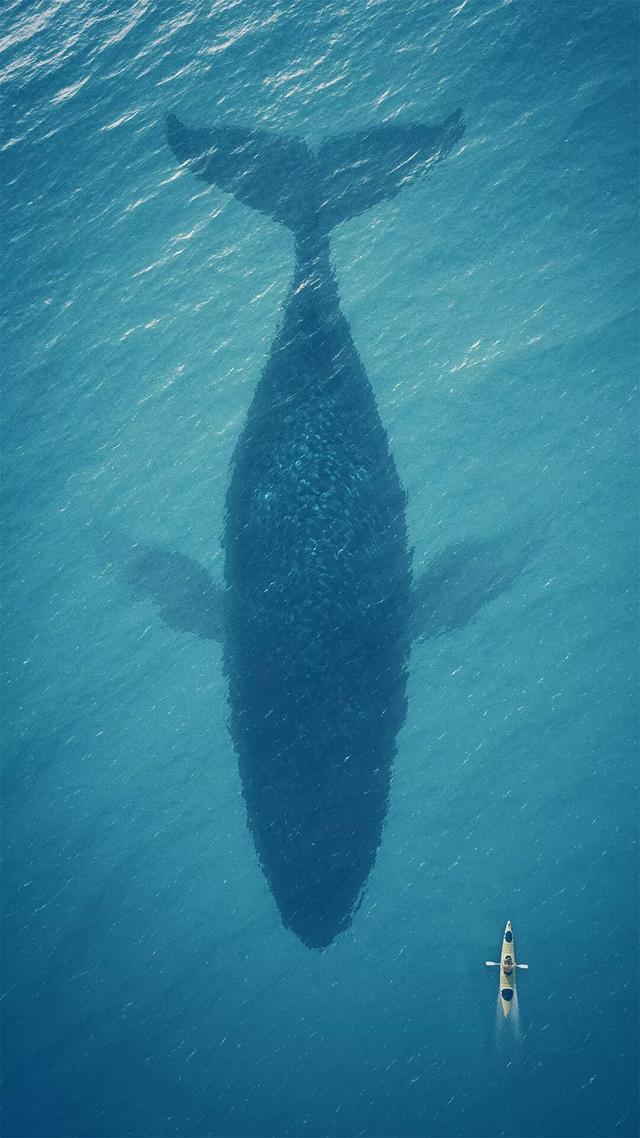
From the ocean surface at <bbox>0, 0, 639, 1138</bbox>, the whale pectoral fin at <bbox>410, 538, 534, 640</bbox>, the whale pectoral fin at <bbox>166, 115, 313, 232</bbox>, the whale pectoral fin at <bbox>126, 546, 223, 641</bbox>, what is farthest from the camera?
the whale pectoral fin at <bbox>166, 115, 313, 232</bbox>

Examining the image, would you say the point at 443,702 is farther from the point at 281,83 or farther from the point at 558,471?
the point at 281,83

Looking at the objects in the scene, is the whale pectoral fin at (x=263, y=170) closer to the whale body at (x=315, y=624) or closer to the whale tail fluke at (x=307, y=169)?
the whale tail fluke at (x=307, y=169)

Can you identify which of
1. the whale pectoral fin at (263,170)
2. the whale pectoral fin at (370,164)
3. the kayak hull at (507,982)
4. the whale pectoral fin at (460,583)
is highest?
the whale pectoral fin at (263,170)

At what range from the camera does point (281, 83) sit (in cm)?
1695

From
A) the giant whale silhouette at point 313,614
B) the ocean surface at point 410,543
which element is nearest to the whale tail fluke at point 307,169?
the giant whale silhouette at point 313,614

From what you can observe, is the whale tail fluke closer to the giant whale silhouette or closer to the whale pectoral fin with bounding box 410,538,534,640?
the giant whale silhouette

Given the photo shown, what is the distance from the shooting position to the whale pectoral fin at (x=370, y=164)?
49.0 feet

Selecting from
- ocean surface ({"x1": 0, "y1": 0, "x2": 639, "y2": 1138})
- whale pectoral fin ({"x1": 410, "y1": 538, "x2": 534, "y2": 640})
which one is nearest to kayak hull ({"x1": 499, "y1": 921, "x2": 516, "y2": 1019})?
ocean surface ({"x1": 0, "y1": 0, "x2": 639, "y2": 1138})

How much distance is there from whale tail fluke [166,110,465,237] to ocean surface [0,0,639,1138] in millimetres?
917

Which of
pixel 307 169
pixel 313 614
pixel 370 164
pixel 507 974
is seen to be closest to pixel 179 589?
pixel 313 614

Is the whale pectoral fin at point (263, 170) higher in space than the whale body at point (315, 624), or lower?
higher

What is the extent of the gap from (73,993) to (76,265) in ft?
45.7

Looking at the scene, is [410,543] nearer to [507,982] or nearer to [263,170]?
[507,982]

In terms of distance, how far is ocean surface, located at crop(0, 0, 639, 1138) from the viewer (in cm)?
1326
